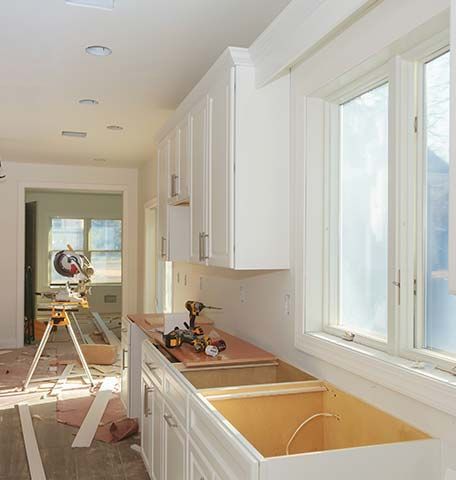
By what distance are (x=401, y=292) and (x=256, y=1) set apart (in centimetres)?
146

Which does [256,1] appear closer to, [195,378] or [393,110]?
[393,110]

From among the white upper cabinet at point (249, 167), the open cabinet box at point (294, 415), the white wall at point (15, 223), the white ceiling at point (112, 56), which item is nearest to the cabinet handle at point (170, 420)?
the open cabinet box at point (294, 415)

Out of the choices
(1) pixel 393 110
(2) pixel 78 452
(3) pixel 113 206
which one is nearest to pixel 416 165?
(1) pixel 393 110

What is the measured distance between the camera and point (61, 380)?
5.56m

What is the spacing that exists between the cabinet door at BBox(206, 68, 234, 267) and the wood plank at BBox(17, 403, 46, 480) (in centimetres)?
179

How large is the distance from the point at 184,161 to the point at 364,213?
1.48 m

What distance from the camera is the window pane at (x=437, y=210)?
1.80 metres

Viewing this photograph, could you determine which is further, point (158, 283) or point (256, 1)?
point (158, 283)

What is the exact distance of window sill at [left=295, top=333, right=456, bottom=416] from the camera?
1.63 m

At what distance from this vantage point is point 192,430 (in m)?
2.18

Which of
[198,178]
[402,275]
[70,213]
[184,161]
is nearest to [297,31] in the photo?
[402,275]

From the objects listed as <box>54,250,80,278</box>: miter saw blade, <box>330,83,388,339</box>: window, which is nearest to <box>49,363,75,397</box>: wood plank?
<box>54,250,80,278</box>: miter saw blade

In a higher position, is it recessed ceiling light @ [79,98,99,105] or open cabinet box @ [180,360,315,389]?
recessed ceiling light @ [79,98,99,105]

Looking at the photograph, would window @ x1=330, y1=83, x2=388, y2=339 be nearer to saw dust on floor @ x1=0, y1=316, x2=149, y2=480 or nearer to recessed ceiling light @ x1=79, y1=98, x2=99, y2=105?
saw dust on floor @ x1=0, y1=316, x2=149, y2=480
